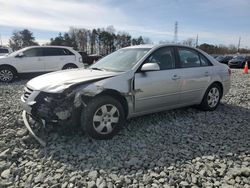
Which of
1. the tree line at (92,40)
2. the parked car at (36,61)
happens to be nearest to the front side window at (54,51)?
the parked car at (36,61)

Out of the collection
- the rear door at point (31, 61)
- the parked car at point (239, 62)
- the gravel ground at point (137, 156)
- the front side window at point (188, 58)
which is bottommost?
the gravel ground at point (137, 156)

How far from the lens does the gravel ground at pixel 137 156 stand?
3.12m

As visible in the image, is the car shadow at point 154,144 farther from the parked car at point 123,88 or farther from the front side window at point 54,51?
the front side window at point 54,51

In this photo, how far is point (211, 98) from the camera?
5.97m

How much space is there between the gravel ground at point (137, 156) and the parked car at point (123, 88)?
336 millimetres

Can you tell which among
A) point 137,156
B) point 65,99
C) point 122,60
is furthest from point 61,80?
point 137,156

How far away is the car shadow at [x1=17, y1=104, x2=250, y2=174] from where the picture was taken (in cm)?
356

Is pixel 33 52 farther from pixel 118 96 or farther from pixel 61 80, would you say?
pixel 118 96

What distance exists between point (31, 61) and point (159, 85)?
8.18 m

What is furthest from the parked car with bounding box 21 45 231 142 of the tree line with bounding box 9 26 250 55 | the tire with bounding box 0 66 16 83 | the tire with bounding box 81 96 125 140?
the tree line with bounding box 9 26 250 55

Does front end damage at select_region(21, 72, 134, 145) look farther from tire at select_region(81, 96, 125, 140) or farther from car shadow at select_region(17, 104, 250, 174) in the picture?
car shadow at select_region(17, 104, 250, 174)

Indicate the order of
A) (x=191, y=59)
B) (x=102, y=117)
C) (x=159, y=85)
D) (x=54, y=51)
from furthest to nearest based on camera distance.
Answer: (x=54, y=51) < (x=191, y=59) < (x=159, y=85) < (x=102, y=117)

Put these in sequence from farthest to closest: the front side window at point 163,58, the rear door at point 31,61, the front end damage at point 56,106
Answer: the rear door at point 31,61
the front side window at point 163,58
the front end damage at point 56,106

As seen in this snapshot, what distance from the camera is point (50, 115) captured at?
386 cm
